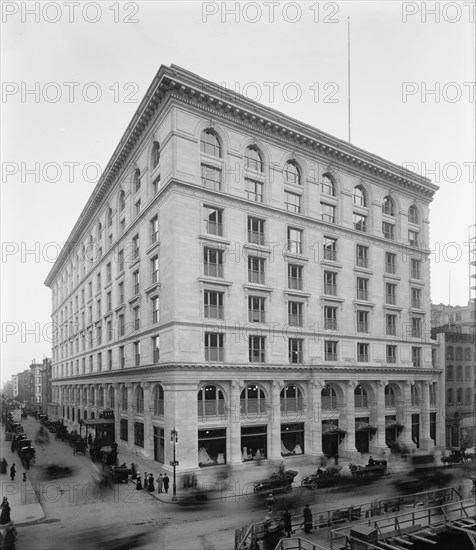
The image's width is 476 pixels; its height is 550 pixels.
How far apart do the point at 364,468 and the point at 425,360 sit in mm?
20987

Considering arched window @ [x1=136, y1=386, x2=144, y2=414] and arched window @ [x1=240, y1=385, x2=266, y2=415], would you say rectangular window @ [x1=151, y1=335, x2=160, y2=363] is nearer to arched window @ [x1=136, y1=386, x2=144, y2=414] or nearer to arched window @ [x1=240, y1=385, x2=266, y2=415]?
arched window @ [x1=136, y1=386, x2=144, y2=414]

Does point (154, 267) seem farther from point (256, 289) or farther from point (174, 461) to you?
point (174, 461)

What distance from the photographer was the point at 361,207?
165ft

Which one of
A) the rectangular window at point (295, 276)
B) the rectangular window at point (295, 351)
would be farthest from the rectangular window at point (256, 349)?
the rectangular window at point (295, 276)

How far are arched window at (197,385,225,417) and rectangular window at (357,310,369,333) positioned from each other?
654 inches

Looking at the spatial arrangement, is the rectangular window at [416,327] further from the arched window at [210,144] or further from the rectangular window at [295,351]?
the arched window at [210,144]

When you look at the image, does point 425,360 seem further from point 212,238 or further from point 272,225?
point 212,238

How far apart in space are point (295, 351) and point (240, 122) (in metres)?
19.9

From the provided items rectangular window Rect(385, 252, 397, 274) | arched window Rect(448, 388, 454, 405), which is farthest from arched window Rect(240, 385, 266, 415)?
arched window Rect(448, 388, 454, 405)

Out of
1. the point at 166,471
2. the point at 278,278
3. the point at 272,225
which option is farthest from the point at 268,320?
the point at 166,471

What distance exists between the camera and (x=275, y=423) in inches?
1591

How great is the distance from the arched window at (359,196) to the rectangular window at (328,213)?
356 centimetres

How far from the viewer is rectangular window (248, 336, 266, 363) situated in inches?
1599

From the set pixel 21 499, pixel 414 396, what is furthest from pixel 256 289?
pixel 414 396
